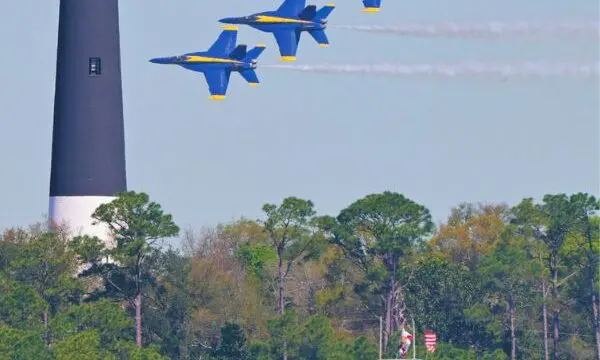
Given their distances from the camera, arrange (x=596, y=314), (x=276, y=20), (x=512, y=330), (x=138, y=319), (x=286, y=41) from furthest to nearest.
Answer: (x=596, y=314) → (x=512, y=330) → (x=138, y=319) → (x=286, y=41) → (x=276, y=20)

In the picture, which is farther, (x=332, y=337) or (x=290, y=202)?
(x=290, y=202)

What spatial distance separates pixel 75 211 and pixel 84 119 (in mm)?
5816

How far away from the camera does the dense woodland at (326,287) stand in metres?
162

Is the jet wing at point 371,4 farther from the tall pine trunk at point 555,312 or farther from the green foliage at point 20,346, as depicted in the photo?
the tall pine trunk at point 555,312

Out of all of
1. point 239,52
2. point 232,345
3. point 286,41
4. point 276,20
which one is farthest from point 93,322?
point 276,20

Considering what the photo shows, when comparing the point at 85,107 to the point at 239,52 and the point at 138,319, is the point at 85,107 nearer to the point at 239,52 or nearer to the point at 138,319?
the point at 239,52

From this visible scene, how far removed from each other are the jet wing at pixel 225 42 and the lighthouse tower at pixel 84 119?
6661 millimetres

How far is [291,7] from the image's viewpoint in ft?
540

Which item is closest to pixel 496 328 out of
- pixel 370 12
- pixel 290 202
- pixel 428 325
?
pixel 428 325

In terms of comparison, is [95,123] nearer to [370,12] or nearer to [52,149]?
[52,149]

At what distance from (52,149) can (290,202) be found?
1636 centimetres

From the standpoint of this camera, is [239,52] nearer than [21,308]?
No

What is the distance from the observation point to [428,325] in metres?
176

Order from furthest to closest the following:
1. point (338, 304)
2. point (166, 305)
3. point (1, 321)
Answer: point (338, 304) → point (166, 305) → point (1, 321)
